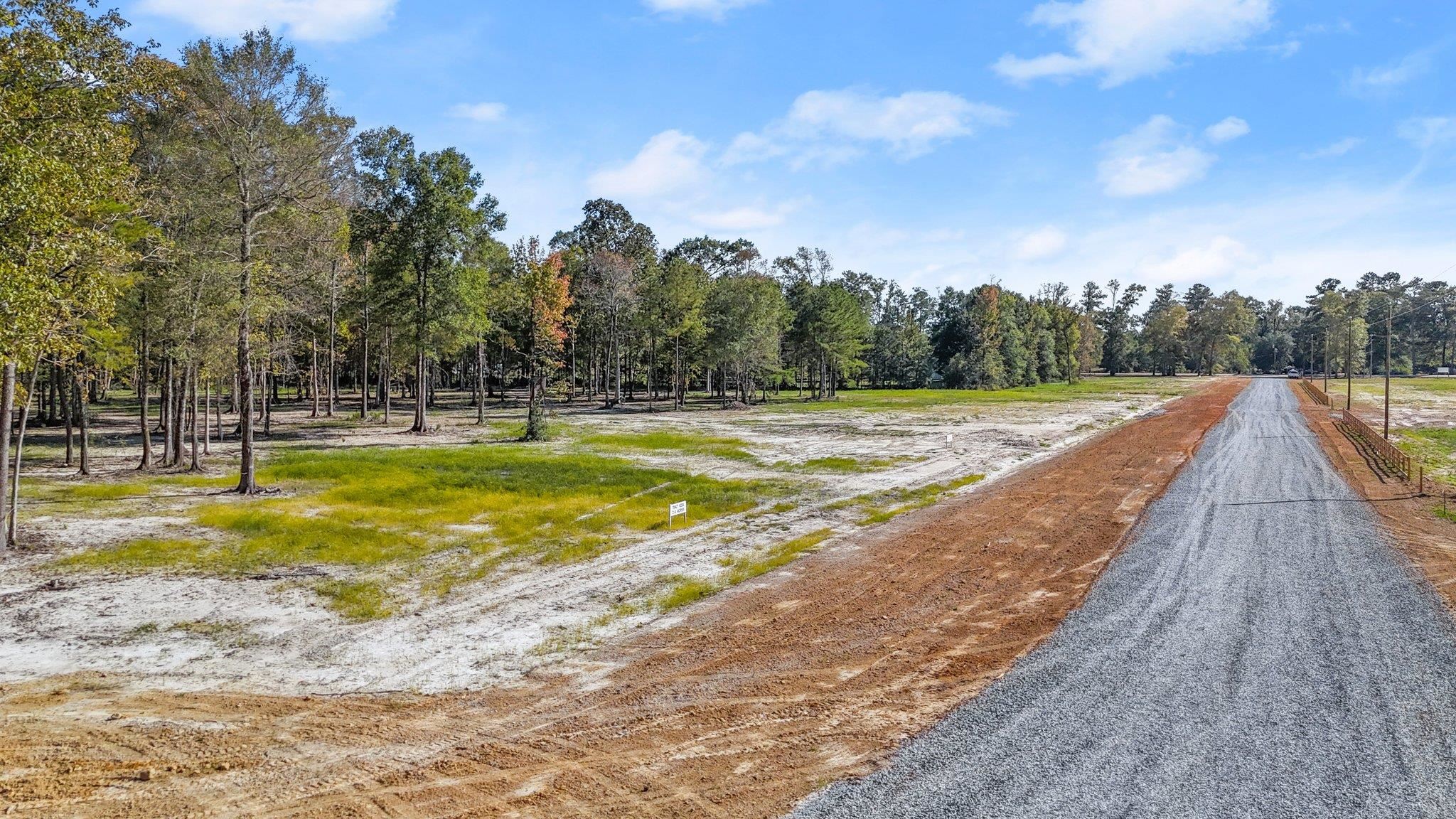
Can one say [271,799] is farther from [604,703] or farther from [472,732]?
[604,703]

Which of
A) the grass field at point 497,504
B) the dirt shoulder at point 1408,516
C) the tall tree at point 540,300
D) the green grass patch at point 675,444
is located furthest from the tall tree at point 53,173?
the tall tree at point 540,300

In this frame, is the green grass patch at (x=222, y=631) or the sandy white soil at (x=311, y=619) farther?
the green grass patch at (x=222, y=631)

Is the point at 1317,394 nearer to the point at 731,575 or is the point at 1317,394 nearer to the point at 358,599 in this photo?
the point at 731,575

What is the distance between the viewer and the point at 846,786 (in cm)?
781

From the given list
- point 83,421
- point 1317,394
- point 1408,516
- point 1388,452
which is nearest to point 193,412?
point 83,421

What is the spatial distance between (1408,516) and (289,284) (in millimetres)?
44285

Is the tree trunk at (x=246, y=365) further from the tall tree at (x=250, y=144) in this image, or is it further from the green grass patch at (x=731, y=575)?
the green grass patch at (x=731, y=575)

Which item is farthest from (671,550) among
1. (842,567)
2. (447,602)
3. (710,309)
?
(710,309)

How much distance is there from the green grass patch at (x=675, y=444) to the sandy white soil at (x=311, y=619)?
1324cm

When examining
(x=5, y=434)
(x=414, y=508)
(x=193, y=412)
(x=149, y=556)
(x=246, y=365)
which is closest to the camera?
(x=149, y=556)

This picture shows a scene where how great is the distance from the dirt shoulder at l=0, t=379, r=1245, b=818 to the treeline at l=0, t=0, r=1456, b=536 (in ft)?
25.6

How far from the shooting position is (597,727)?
912 cm

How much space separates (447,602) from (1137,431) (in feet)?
139

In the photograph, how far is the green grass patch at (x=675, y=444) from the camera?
A: 3609cm
